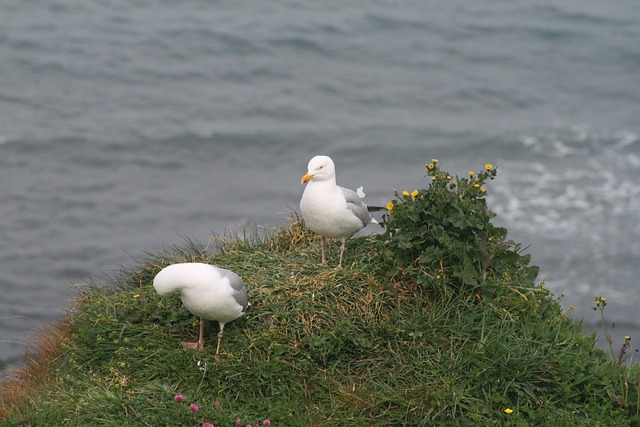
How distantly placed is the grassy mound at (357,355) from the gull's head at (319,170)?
536 millimetres

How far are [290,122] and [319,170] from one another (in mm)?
9583

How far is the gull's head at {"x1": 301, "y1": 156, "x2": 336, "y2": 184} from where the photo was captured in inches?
219

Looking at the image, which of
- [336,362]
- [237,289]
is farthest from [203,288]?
[336,362]

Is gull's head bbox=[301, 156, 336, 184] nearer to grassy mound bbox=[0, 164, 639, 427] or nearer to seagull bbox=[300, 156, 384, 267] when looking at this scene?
seagull bbox=[300, 156, 384, 267]

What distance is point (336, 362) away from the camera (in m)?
5.37

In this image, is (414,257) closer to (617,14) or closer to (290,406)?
(290,406)

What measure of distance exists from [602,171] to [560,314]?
29.6 feet

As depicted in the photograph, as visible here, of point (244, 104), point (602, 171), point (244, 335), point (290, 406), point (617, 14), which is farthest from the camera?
point (617, 14)

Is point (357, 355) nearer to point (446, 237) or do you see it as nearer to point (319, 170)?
point (446, 237)

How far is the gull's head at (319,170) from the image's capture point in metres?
5.56

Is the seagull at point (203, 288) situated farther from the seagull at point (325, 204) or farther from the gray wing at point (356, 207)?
the gray wing at point (356, 207)

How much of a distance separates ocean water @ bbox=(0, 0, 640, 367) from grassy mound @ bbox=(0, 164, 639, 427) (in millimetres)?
4097

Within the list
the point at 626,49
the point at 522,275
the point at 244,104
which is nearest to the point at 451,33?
the point at 626,49

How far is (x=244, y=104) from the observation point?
15359 mm
